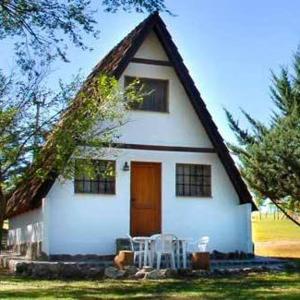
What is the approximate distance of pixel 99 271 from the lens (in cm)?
1347

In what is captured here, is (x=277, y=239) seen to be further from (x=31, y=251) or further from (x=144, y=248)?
(x=144, y=248)

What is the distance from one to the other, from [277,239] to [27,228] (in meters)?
16.0

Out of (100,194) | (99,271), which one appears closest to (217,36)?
(100,194)

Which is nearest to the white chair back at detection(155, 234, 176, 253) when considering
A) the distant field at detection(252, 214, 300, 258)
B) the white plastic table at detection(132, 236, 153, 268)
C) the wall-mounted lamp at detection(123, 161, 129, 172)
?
the white plastic table at detection(132, 236, 153, 268)

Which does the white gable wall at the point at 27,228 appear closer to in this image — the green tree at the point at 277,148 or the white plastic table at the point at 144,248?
the white plastic table at the point at 144,248

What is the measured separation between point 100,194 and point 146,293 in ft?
18.7

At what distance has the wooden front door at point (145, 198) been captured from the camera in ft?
54.6

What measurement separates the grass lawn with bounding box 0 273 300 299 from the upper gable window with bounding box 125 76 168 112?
545 centimetres

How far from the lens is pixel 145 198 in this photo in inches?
661

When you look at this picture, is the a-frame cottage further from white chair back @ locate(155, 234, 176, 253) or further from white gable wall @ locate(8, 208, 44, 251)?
white chair back @ locate(155, 234, 176, 253)

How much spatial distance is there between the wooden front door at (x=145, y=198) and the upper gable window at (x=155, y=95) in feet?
4.87

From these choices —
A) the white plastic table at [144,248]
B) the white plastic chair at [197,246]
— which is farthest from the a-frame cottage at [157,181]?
the white plastic table at [144,248]

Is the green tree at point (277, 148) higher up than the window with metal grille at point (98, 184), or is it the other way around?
the green tree at point (277, 148)

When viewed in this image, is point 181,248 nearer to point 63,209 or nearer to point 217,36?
point 63,209
